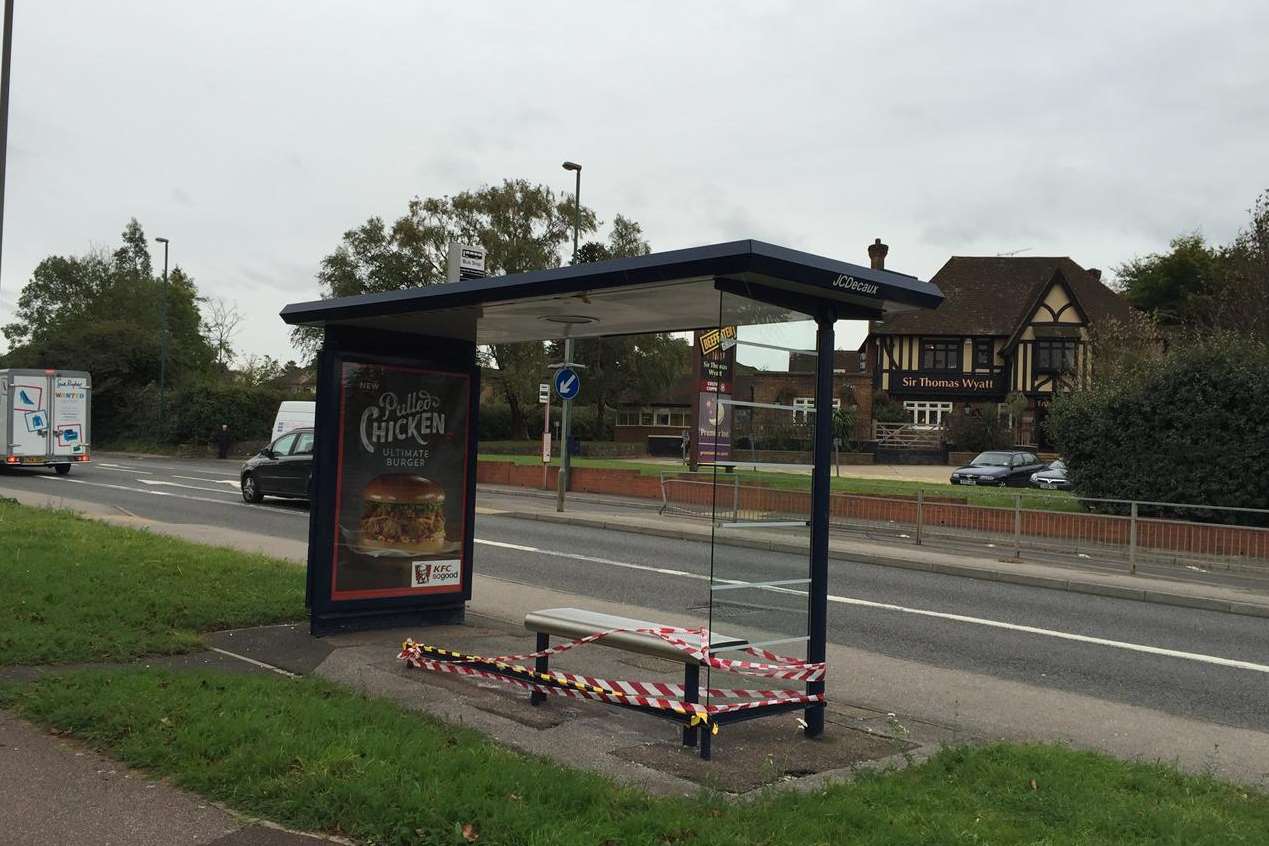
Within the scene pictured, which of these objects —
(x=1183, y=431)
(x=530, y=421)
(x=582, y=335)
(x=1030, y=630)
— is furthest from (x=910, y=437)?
(x=582, y=335)

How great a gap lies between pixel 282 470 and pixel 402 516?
45.6 feet

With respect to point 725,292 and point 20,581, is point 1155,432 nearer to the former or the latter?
point 725,292

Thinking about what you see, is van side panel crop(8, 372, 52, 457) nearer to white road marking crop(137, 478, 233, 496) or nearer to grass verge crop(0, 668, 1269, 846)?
white road marking crop(137, 478, 233, 496)

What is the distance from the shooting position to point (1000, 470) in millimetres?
36469

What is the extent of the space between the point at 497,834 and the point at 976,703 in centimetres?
466

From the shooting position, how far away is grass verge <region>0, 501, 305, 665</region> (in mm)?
7219

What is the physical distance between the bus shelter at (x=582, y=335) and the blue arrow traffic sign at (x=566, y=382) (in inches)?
497

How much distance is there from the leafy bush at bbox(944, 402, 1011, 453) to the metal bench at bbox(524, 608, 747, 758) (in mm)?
48903

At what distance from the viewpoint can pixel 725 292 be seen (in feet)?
18.6

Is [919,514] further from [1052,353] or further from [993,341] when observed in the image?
[993,341]

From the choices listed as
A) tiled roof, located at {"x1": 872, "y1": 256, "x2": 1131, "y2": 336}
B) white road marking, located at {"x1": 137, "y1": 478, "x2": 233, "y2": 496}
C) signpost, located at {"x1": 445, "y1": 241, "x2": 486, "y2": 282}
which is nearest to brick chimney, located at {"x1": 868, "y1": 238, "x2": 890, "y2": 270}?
tiled roof, located at {"x1": 872, "y1": 256, "x2": 1131, "y2": 336}

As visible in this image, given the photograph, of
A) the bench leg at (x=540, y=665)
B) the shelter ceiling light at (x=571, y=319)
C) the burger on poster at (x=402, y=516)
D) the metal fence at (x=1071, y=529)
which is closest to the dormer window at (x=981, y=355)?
the metal fence at (x=1071, y=529)

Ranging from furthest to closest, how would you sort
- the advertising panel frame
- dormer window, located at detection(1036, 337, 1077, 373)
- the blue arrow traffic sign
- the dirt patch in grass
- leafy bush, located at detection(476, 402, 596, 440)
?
leafy bush, located at detection(476, 402, 596, 440) → dormer window, located at detection(1036, 337, 1077, 373) → the blue arrow traffic sign → the advertising panel frame → the dirt patch in grass

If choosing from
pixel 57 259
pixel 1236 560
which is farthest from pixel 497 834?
pixel 57 259
